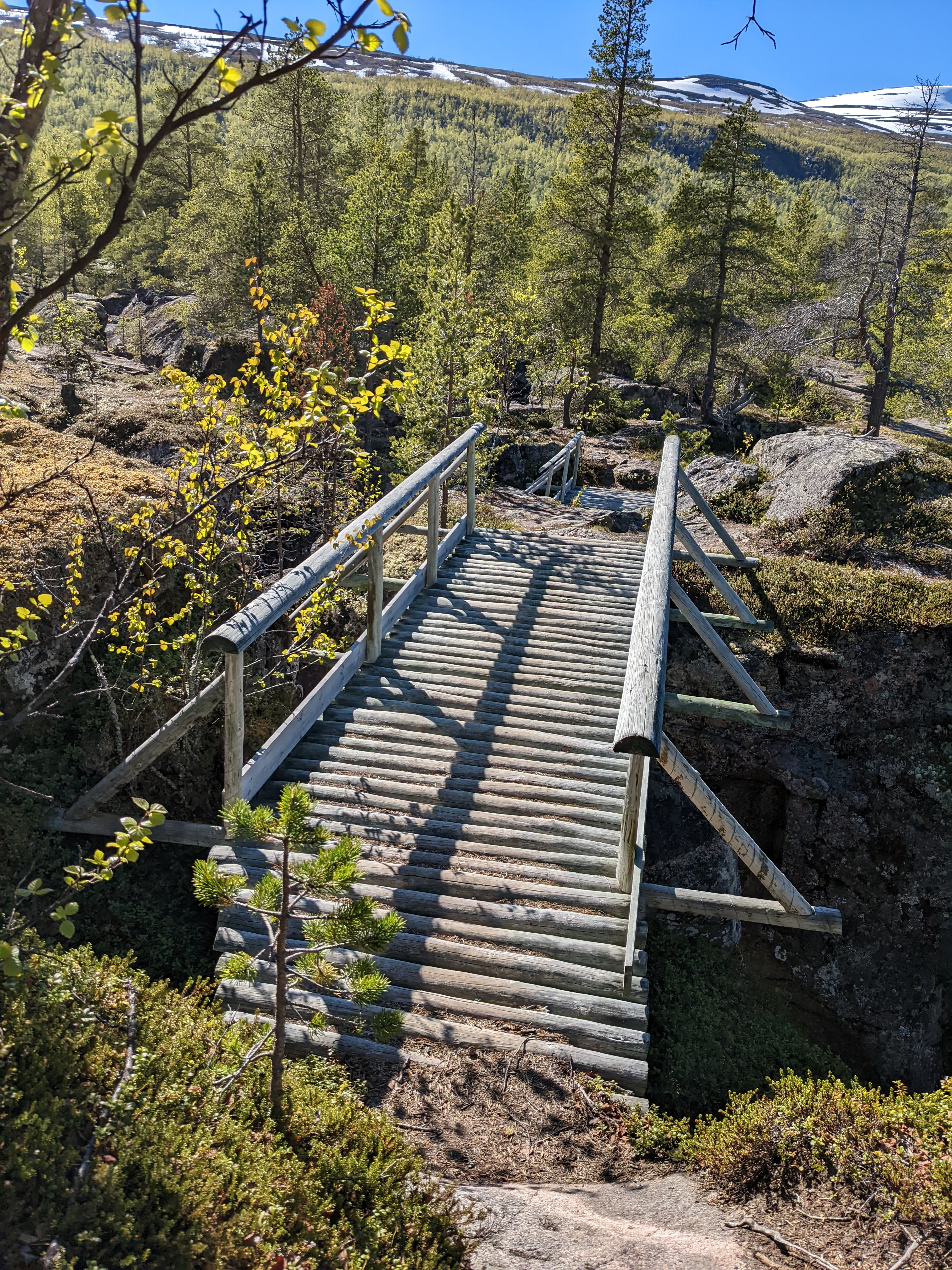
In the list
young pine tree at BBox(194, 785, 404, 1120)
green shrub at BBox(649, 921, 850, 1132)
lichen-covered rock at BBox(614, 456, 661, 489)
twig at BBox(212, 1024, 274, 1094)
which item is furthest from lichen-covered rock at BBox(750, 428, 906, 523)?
twig at BBox(212, 1024, 274, 1094)

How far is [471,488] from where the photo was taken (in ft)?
31.7

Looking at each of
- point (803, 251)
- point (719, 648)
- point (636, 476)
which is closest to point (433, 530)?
point (719, 648)

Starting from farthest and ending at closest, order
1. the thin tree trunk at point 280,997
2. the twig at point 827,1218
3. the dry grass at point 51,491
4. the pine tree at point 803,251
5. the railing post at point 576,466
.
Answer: the pine tree at point 803,251 → the railing post at point 576,466 → the dry grass at point 51,491 → the twig at point 827,1218 → the thin tree trunk at point 280,997

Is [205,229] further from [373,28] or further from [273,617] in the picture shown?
[373,28]

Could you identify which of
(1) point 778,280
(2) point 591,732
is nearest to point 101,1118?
(2) point 591,732

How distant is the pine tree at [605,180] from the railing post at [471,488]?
56.5ft

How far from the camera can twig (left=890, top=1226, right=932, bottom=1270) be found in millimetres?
2828

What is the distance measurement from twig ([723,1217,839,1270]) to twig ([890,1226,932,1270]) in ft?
0.68

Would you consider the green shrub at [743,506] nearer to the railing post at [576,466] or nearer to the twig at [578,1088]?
the railing post at [576,466]

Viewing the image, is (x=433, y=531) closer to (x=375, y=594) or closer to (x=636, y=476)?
(x=375, y=594)

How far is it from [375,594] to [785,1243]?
5.25 metres

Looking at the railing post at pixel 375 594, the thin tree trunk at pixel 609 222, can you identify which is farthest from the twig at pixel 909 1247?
the thin tree trunk at pixel 609 222

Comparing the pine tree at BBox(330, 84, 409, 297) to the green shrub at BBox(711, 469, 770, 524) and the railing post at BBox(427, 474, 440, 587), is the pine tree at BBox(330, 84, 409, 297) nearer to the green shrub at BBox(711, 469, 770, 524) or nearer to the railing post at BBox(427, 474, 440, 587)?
the green shrub at BBox(711, 469, 770, 524)

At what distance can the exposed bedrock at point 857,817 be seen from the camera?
8703 millimetres
